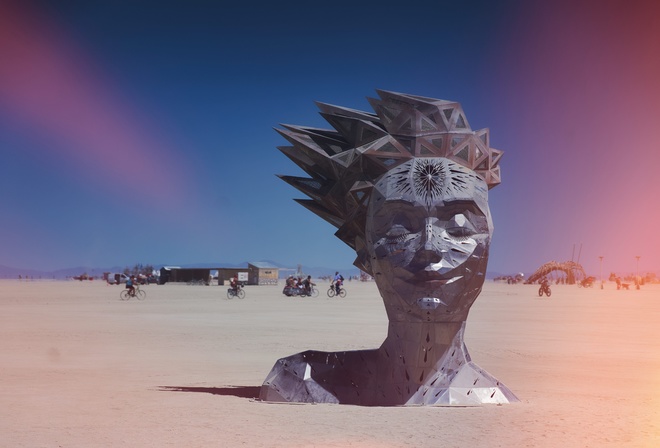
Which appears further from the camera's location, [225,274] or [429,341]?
[225,274]

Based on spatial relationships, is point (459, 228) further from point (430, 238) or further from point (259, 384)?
point (259, 384)

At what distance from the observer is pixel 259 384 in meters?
11.3

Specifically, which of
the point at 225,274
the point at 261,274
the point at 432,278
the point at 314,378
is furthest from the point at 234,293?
the point at 432,278

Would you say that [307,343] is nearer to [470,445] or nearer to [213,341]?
[213,341]

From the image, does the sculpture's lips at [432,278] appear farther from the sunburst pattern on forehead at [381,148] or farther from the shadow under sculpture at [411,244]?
the sunburst pattern on forehead at [381,148]

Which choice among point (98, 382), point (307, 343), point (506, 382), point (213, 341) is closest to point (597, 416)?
point (506, 382)

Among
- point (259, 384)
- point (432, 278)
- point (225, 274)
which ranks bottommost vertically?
point (259, 384)

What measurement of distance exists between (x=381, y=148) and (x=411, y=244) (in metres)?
1.32

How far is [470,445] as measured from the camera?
6637 mm

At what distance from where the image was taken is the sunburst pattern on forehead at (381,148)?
8773 millimetres

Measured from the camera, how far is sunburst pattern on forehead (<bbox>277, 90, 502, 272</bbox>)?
877 centimetres

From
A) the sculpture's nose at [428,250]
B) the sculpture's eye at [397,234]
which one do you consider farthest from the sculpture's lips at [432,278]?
the sculpture's eye at [397,234]

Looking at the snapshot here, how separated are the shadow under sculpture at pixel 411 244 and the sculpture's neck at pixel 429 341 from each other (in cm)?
1

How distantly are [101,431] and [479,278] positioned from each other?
4785 mm
